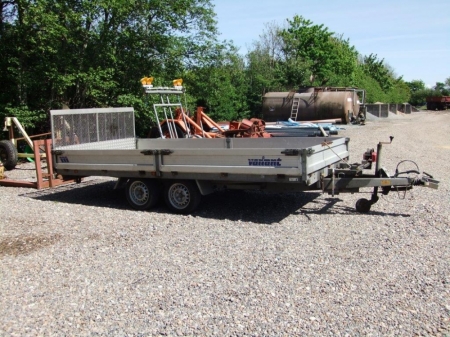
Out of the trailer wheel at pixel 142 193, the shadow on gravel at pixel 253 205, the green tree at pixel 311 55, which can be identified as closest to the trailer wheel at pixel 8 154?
the trailer wheel at pixel 142 193

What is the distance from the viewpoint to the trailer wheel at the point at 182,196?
26.0ft

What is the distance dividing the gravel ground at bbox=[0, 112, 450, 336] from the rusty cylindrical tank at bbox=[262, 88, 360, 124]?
62.0ft

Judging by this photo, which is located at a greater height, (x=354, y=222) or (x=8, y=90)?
(x=8, y=90)

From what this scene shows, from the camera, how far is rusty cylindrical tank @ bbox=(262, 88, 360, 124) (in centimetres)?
2730

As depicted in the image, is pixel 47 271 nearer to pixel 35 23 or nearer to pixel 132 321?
pixel 132 321

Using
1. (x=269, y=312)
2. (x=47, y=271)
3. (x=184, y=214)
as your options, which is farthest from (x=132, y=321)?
(x=184, y=214)

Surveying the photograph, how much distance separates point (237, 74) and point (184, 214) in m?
23.7

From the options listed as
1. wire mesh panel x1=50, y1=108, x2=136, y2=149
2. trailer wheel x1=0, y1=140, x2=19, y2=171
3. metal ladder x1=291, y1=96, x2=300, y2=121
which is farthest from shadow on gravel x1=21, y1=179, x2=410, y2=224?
metal ladder x1=291, y1=96, x2=300, y2=121

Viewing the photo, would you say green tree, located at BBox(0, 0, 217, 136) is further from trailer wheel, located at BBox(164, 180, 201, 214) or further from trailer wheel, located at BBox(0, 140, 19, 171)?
trailer wheel, located at BBox(164, 180, 201, 214)

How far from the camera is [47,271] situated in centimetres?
552

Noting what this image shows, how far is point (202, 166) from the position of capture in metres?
7.57

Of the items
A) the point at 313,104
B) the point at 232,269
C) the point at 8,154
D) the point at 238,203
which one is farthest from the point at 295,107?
the point at 232,269

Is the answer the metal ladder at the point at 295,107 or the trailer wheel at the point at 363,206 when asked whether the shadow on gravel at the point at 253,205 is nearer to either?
the trailer wheel at the point at 363,206

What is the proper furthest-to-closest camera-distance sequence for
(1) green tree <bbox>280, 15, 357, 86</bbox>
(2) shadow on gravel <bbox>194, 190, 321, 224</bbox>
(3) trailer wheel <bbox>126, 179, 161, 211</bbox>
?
(1) green tree <bbox>280, 15, 357, 86</bbox> → (3) trailer wheel <bbox>126, 179, 161, 211</bbox> → (2) shadow on gravel <bbox>194, 190, 321, 224</bbox>
